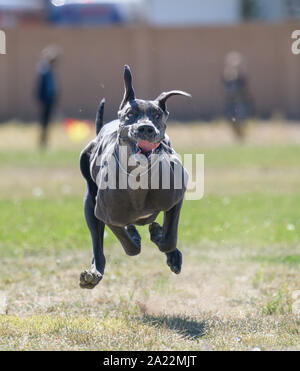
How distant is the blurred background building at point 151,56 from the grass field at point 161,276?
11021 millimetres

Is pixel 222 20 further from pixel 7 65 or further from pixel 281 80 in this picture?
A: pixel 7 65

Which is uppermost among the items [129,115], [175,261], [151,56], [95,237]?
[151,56]

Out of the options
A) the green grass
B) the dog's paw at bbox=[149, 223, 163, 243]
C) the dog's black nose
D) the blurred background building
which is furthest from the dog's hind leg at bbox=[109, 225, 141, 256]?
the blurred background building

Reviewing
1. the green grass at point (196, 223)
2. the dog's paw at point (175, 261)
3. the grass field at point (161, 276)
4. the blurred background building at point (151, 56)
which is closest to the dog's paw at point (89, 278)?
the grass field at point (161, 276)

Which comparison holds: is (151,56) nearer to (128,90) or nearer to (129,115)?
(128,90)

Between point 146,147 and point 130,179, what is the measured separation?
38 centimetres

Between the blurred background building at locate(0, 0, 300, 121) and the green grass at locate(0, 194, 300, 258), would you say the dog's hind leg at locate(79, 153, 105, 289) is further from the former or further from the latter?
the blurred background building at locate(0, 0, 300, 121)

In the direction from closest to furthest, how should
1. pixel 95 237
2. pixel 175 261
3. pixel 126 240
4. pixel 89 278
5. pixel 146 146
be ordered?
pixel 146 146 → pixel 89 278 → pixel 126 240 → pixel 175 261 → pixel 95 237

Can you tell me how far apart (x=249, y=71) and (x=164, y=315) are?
20.6 m

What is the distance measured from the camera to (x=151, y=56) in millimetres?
25719

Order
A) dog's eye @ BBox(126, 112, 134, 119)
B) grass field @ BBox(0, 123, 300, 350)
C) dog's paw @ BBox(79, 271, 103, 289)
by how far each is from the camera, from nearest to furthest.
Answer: dog's eye @ BBox(126, 112, 134, 119) < grass field @ BBox(0, 123, 300, 350) < dog's paw @ BBox(79, 271, 103, 289)

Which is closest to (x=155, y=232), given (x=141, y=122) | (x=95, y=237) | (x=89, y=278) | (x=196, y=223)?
(x=95, y=237)

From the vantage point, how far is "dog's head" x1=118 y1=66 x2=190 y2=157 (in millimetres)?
5070

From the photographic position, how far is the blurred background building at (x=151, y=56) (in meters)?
25.6
